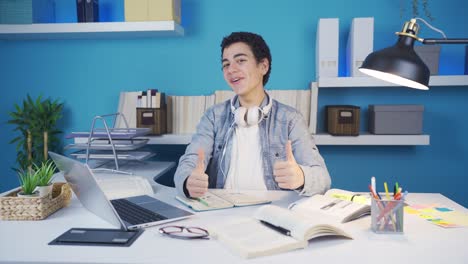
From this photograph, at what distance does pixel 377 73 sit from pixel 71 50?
7.56 feet

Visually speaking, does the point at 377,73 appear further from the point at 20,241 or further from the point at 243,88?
the point at 20,241

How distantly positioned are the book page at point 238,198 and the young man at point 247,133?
0.70ft

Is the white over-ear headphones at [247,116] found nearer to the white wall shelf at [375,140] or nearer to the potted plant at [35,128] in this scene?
the white wall shelf at [375,140]

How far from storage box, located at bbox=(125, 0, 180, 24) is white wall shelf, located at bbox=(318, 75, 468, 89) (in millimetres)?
1000

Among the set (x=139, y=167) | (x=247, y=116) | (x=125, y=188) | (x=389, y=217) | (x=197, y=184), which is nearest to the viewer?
(x=389, y=217)

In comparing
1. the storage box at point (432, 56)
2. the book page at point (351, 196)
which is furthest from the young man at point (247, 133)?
the storage box at point (432, 56)

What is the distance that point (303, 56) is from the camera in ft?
9.44

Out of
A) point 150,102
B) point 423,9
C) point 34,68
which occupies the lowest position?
point 150,102

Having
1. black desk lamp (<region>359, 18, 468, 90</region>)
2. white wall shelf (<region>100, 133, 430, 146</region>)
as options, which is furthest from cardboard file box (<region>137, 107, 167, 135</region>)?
black desk lamp (<region>359, 18, 468, 90</region>)

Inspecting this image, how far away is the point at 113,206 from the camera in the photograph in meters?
1.33

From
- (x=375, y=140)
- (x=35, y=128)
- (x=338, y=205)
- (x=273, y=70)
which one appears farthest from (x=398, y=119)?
(x=35, y=128)

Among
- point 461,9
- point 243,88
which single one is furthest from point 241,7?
point 461,9

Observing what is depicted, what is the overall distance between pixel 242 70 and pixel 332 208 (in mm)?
876

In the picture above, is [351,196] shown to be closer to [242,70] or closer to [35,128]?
[242,70]
